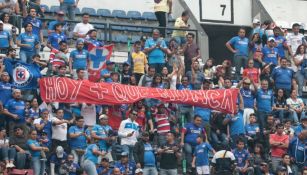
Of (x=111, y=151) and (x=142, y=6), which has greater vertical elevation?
(x=142, y=6)

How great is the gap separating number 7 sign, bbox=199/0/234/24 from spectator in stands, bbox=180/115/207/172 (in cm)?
860

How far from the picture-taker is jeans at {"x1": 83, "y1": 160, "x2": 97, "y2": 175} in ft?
97.6

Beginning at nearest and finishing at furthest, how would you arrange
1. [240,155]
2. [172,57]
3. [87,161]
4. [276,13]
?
[87,161]
[240,155]
[172,57]
[276,13]

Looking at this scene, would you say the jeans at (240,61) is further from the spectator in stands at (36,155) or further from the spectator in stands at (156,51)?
the spectator in stands at (36,155)

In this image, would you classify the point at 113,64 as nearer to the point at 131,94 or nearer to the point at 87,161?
the point at 131,94

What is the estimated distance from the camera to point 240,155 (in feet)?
105

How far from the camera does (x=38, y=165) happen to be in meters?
29.6

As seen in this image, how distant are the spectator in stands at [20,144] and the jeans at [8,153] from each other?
0.43 feet

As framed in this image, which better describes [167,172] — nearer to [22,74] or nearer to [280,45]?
[22,74]

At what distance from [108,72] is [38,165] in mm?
4640

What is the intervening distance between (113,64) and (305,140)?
16.3 ft

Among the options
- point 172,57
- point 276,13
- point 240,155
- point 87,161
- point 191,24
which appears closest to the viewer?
point 87,161

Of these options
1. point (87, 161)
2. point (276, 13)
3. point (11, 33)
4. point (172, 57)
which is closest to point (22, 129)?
point (87, 161)

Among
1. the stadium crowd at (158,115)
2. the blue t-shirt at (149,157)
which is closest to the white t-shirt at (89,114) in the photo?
the stadium crowd at (158,115)
